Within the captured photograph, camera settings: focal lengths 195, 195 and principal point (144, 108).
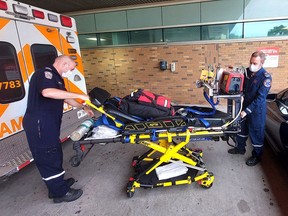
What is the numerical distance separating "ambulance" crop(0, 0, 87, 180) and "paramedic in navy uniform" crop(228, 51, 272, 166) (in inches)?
117

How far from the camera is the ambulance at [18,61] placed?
2530 millimetres

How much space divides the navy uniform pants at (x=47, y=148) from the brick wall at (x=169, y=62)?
15.1 feet

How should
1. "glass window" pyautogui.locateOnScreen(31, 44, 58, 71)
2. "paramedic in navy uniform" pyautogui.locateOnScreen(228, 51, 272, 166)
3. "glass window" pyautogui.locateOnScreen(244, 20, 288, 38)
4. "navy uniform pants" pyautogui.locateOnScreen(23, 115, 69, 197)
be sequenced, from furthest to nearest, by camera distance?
1. "glass window" pyautogui.locateOnScreen(244, 20, 288, 38)
2. "glass window" pyautogui.locateOnScreen(31, 44, 58, 71)
3. "paramedic in navy uniform" pyautogui.locateOnScreen(228, 51, 272, 166)
4. "navy uniform pants" pyautogui.locateOnScreen(23, 115, 69, 197)

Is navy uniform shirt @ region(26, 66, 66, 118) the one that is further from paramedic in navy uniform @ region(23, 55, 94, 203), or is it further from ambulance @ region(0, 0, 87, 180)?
ambulance @ region(0, 0, 87, 180)

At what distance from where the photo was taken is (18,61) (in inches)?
108

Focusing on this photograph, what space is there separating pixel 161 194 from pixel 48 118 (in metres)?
1.67

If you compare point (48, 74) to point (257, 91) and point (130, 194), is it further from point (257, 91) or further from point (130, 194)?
point (257, 91)

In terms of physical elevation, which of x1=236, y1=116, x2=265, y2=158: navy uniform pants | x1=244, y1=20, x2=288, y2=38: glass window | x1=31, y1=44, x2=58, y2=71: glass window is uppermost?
x1=244, y1=20, x2=288, y2=38: glass window

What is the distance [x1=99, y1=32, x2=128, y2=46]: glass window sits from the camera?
21.4ft

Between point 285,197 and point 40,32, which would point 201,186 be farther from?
point 40,32

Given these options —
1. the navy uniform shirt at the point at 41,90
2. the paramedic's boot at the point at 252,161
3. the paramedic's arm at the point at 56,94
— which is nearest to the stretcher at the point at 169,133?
the paramedic's arm at the point at 56,94

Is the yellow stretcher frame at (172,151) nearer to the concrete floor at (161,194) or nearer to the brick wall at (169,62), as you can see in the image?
the concrete floor at (161,194)

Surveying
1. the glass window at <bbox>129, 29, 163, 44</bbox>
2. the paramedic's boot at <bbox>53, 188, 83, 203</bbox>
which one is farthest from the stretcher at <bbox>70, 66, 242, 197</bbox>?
the glass window at <bbox>129, 29, 163, 44</bbox>

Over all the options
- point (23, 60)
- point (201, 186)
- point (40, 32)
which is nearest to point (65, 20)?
point (40, 32)
